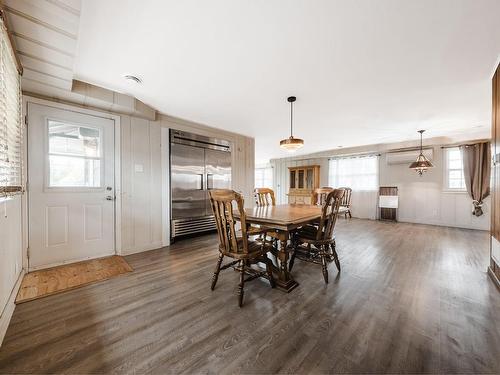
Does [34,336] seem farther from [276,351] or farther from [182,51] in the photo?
[182,51]

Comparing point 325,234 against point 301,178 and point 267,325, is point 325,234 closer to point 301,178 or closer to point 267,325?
point 267,325

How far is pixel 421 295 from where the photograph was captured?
194 cm

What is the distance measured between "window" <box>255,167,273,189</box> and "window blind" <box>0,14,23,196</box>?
26.2 feet

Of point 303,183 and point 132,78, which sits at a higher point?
point 132,78

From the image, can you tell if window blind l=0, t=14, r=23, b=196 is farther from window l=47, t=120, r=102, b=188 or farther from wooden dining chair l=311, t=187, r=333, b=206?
wooden dining chair l=311, t=187, r=333, b=206

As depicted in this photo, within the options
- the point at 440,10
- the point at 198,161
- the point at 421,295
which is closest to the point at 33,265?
the point at 198,161

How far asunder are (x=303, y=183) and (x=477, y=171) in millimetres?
4409

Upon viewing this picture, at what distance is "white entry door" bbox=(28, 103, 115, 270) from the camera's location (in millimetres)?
2518

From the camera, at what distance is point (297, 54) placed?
202 centimetres

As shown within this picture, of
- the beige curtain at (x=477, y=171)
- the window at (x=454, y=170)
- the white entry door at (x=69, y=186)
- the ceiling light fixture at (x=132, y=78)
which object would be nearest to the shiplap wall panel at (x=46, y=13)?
the ceiling light fixture at (x=132, y=78)

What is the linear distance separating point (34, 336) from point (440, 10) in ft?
12.2

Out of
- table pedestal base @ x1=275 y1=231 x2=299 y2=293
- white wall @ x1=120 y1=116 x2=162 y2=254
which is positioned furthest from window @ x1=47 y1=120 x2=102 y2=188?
table pedestal base @ x1=275 y1=231 x2=299 y2=293

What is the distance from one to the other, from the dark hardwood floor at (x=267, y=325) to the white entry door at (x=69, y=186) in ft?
3.23

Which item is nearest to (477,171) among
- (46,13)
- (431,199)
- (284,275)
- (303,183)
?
(431,199)
